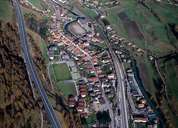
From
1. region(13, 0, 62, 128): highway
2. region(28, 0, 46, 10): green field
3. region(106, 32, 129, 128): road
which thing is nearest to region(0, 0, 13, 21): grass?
region(13, 0, 62, 128): highway

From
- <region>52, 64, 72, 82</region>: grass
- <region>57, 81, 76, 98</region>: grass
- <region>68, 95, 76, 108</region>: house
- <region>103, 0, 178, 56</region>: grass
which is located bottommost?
<region>68, 95, 76, 108</region>: house

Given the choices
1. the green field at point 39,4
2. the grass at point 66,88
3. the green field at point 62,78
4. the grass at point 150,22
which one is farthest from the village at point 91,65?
the green field at point 39,4

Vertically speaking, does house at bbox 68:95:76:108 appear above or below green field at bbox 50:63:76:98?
below

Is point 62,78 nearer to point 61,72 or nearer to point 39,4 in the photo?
point 61,72

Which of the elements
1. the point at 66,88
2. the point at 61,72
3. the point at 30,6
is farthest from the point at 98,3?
the point at 66,88

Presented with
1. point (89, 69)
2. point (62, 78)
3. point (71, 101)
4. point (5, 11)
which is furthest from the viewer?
point (5, 11)

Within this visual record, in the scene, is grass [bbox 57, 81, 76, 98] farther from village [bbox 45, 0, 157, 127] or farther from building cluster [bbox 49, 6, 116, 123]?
building cluster [bbox 49, 6, 116, 123]
